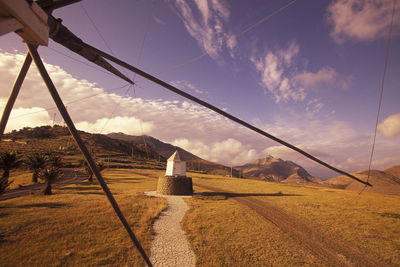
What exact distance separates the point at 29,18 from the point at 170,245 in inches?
423

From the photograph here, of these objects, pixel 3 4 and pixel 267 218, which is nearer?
pixel 3 4

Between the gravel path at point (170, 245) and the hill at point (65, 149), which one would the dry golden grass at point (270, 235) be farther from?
the hill at point (65, 149)

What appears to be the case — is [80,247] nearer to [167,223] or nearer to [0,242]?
[0,242]

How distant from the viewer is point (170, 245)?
9.83 m

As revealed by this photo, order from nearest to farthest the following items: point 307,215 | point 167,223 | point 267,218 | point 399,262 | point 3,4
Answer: point 3,4 < point 399,262 < point 167,223 < point 267,218 < point 307,215

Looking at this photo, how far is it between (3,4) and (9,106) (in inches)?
61.1

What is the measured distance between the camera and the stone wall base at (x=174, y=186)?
26.6m

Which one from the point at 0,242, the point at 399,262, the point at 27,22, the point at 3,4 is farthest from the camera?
the point at 399,262

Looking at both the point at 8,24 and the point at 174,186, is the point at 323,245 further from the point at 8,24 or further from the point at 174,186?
the point at 174,186

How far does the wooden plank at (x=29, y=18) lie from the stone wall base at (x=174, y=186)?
25756mm

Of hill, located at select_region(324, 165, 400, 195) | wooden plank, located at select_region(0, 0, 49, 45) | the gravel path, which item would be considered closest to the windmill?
wooden plank, located at select_region(0, 0, 49, 45)

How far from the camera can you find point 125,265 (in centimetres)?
761

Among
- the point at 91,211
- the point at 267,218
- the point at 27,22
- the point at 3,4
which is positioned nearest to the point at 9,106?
the point at 27,22

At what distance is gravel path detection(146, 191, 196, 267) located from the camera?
8273 millimetres
